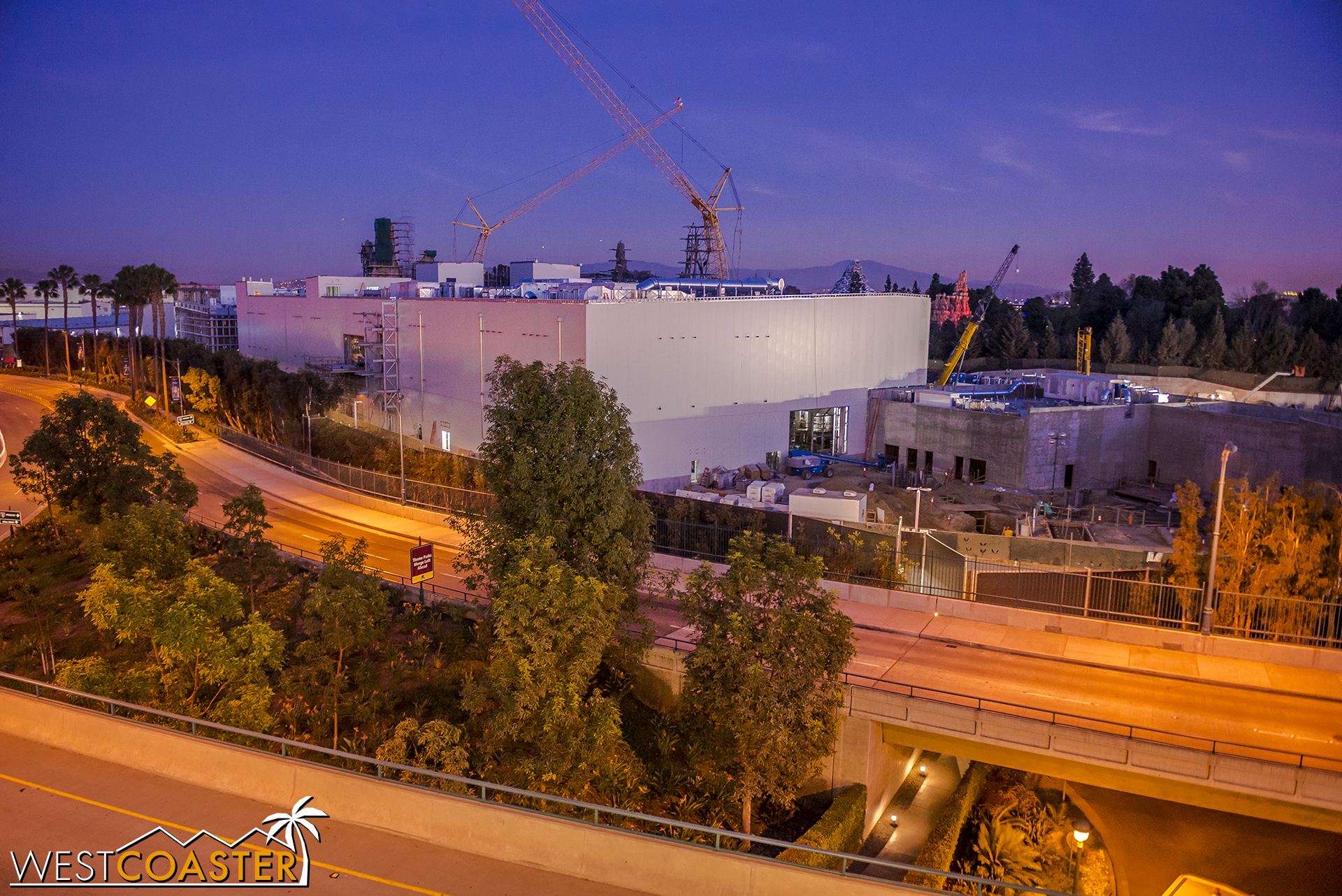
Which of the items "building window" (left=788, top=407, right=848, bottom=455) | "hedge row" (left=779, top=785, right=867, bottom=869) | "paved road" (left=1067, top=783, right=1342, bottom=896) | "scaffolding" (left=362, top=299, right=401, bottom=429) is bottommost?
"paved road" (left=1067, top=783, right=1342, bottom=896)

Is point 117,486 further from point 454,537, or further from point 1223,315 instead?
point 1223,315

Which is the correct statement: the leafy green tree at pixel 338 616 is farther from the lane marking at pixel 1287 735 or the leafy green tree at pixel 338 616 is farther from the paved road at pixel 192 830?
the lane marking at pixel 1287 735

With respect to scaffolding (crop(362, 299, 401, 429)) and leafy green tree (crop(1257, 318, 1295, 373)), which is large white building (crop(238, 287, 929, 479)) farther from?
leafy green tree (crop(1257, 318, 1295, 373))

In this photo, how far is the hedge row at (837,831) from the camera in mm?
16094

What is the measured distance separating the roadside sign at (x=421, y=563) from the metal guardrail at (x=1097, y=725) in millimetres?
12821

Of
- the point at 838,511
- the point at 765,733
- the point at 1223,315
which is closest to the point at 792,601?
the point at 765,733

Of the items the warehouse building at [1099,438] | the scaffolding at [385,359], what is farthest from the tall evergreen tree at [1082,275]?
the scaffolding at [385,359]

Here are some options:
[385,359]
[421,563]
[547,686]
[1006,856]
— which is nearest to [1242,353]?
[385,359]

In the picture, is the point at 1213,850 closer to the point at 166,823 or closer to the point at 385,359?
the point at 166,823

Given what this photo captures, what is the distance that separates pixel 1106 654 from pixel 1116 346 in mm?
75061

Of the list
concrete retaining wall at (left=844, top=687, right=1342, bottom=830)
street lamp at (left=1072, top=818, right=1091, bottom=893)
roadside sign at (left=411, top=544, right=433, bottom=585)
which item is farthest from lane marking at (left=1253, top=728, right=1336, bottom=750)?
roadside sign at (left=411, top=544, right=433, bottom=585)

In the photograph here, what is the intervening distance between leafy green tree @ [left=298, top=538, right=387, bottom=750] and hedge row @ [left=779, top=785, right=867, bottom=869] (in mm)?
10963

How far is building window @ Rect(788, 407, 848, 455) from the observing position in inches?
2276

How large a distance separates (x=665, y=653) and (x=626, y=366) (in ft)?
83.4
